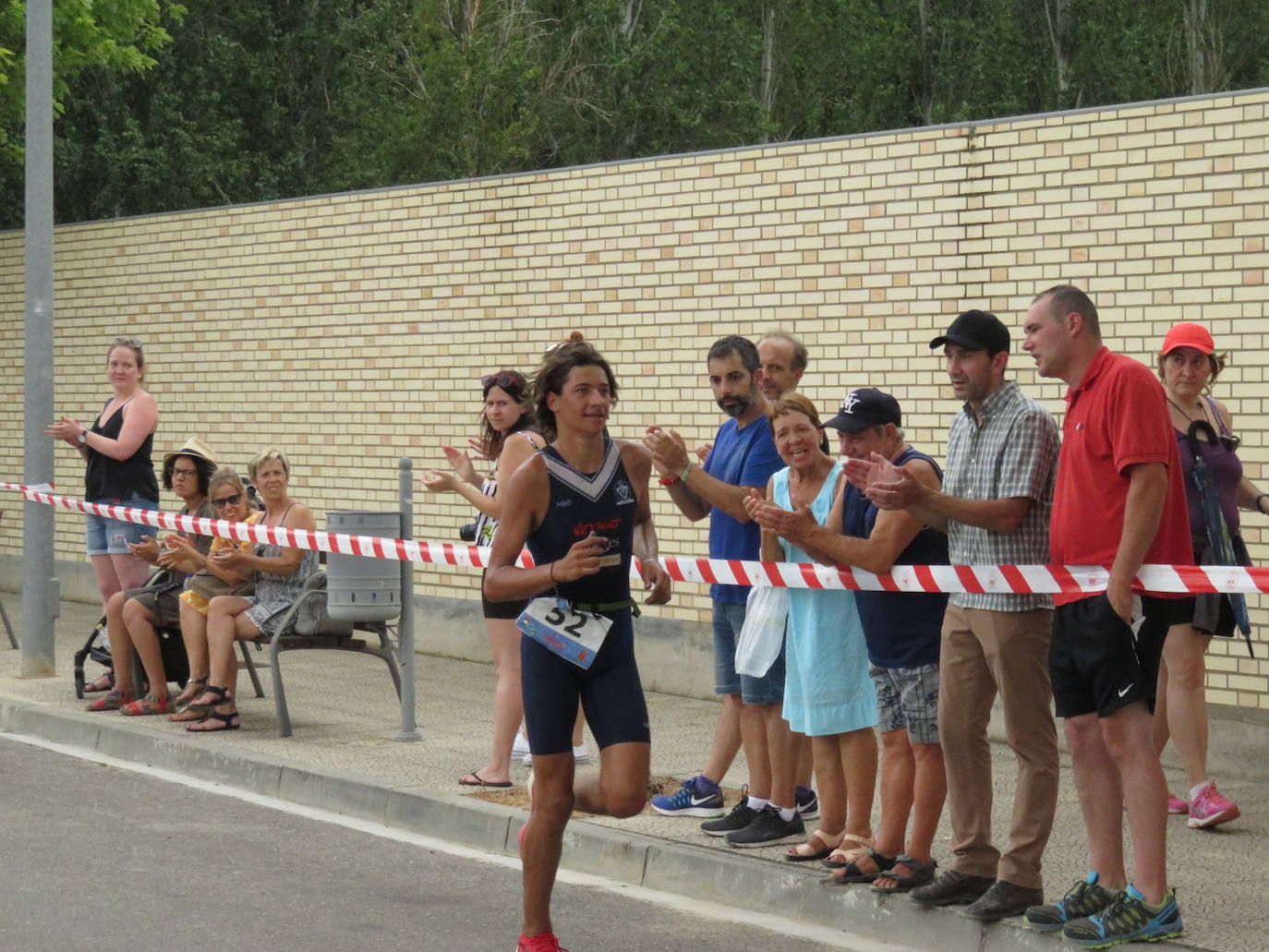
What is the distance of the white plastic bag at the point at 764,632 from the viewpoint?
23.4ft

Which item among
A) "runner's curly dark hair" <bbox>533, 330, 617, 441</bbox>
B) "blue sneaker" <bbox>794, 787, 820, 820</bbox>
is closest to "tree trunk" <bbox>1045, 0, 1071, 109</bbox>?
"blue sneaker" <bbox>794, 787, 820, 820</bbox>

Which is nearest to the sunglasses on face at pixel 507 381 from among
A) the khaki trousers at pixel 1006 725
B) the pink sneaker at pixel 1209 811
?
the khaki trousers at pixel 1006 725

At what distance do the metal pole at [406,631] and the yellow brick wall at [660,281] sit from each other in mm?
2340

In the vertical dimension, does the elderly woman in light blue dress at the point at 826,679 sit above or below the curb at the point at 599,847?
above

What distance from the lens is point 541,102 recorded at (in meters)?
32.6

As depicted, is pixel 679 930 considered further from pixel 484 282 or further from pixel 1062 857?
pixel 484 282

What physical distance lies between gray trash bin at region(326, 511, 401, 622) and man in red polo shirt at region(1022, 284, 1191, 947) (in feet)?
14.7

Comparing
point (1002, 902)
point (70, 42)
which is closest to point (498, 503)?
point (1002, 902)

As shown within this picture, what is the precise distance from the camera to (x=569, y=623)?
229 inches

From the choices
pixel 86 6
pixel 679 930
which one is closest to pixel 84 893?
pixel 679 930

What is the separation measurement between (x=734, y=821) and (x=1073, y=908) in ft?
6.07

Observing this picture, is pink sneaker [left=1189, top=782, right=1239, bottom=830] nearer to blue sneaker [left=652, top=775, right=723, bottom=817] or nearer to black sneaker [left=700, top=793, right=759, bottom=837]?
black sneaker [left=700, top=793, right=759, bottom=837]

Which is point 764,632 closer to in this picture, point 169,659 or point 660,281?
point 169,659

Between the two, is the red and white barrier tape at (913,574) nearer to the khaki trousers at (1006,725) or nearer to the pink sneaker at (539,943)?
the khaki trousers at (1006,725)
